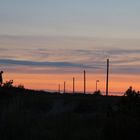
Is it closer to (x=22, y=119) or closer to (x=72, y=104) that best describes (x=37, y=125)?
(x=22, y=119)

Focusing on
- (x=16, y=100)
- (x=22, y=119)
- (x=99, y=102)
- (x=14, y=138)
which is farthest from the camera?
(x=99, y=102)

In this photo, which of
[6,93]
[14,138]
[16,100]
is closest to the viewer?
[14,138]

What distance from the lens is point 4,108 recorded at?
30.5 meters

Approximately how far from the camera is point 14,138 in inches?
1040

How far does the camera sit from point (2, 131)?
27.0 meters

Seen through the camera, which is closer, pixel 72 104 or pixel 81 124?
pixel 81 124

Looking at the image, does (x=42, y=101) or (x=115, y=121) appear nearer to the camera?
(x=115, y=121)

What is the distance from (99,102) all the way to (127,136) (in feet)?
80.2

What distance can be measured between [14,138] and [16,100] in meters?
5.58

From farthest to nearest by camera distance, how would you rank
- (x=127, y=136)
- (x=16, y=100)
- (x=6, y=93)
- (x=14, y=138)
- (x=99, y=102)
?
(x=6, y=93) → (x=99, y=102) → (x=16, y=100) → (x=14, y=138) → (x=127, y=136)

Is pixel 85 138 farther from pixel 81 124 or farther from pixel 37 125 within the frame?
pixel 81 124

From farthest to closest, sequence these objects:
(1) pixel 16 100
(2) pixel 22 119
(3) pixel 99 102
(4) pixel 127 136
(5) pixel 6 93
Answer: (5) pixel 6 93 → (3) pixel 99 102 → (1) pixel 16 100 → (2) pixel 22 119 → (4) pixel 127 136

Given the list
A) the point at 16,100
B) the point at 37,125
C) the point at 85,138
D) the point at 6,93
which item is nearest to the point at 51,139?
the point at 85,138

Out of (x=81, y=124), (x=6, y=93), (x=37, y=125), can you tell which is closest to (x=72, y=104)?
(x=6, y=93)
